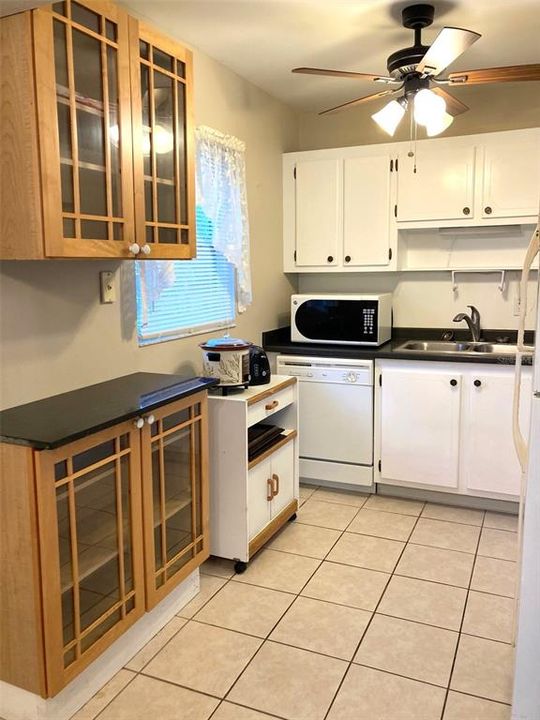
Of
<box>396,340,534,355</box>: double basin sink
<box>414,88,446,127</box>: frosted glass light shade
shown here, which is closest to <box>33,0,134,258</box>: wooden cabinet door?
<box>414,88,446,127</box>: frosted glass light shade

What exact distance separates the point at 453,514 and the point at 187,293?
6.25 ft

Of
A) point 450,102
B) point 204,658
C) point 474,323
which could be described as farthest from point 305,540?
point 450,102

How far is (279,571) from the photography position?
2781mm

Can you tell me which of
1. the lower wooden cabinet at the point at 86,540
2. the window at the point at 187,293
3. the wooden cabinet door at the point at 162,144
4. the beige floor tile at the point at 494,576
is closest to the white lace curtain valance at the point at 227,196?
the window at the point at 187,293

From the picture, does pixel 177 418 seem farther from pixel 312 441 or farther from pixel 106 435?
pixel 312 441

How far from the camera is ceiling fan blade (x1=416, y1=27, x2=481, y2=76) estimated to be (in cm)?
214

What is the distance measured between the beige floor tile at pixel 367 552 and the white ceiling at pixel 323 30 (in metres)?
2.43

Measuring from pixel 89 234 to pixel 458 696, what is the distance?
6.29 feet

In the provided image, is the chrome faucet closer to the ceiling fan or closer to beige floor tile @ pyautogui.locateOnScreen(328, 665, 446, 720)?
the ceiling fan

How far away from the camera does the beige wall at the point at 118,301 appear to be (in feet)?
6.77

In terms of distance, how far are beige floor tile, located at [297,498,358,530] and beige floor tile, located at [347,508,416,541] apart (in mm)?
52

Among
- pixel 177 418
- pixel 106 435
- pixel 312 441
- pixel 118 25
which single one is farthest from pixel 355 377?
pixel 118 25

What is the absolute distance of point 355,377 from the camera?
3549 mm

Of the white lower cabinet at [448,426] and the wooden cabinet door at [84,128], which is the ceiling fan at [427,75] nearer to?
the wooden cabinet door at [84,128]
